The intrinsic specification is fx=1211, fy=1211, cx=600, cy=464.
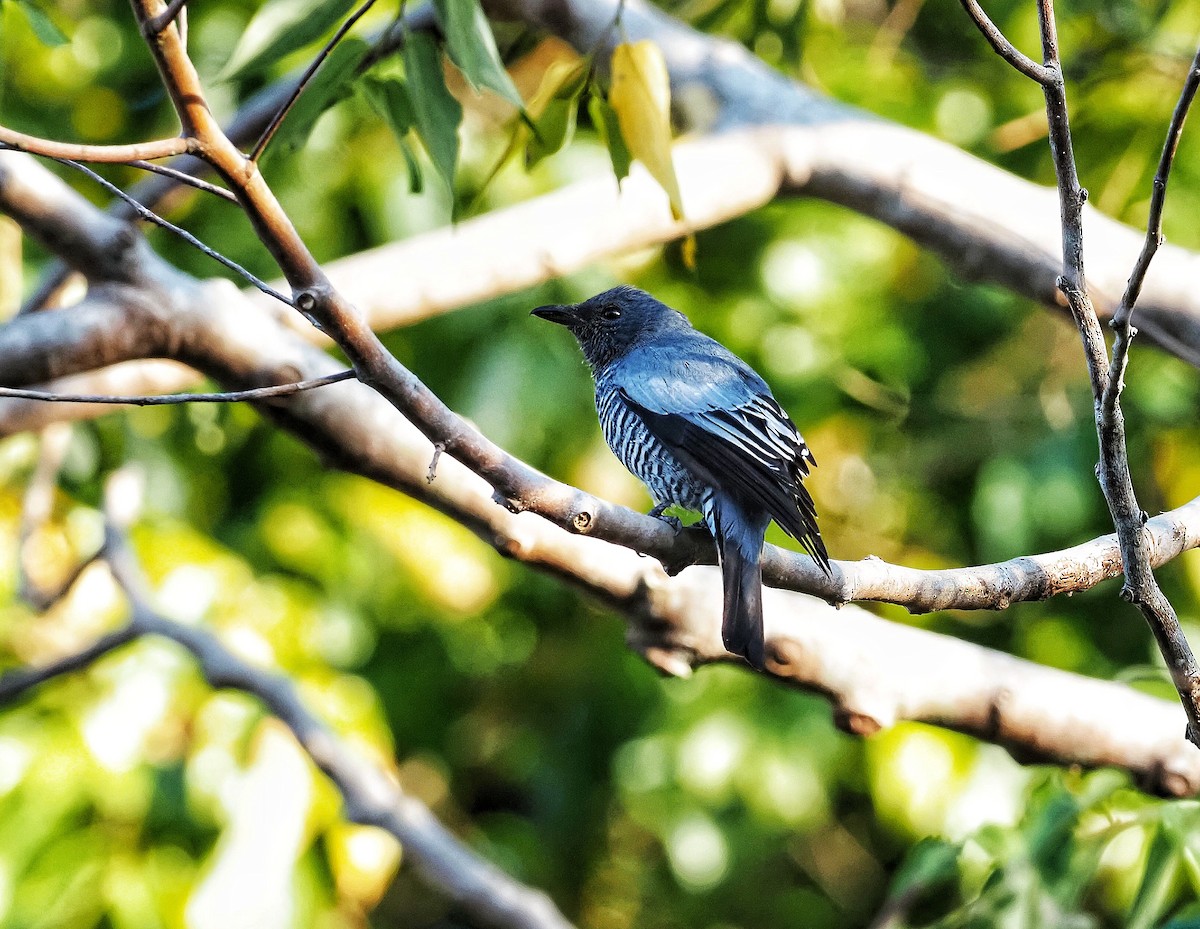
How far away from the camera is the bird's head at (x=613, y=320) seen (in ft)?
11.5

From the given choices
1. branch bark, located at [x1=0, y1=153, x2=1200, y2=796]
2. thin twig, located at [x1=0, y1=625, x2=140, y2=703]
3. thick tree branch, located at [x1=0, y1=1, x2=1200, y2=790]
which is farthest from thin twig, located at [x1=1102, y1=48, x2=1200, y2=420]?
thin twig, located at [x1=0, y1=625, x2=140, y2=703]

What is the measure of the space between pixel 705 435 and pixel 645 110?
0.75 meters

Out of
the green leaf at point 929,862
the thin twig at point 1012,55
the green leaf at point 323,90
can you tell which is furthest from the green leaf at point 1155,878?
the green leaf at point 323,90

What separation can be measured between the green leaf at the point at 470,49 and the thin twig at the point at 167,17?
0.61m

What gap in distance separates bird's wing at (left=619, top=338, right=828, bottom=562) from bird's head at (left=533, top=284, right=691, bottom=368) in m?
0.27

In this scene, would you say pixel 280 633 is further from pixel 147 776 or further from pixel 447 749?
pixel 447 749

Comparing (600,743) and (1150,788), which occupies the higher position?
(1150,788)

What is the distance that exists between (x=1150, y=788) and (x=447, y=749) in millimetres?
2703

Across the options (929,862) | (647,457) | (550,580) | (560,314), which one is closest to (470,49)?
(647,457)

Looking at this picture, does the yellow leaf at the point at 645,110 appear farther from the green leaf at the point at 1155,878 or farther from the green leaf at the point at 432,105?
the green leaf at the point at 1155,878

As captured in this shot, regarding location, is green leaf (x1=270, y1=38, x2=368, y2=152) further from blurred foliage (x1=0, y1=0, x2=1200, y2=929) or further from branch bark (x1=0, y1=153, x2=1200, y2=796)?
blurred foliage (x1=0, y1=0, x2=1200, y2=929)

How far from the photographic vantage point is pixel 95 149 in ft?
4.24

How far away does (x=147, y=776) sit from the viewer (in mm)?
3484

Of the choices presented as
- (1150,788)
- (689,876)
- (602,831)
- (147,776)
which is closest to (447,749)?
(602,831)
